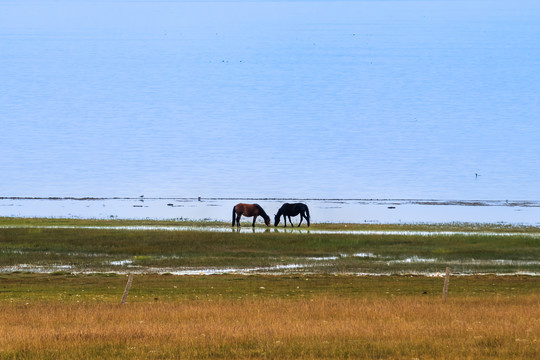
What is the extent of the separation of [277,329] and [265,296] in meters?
9.44

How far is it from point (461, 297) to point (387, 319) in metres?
7.14

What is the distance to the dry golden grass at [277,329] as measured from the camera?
65.6ft

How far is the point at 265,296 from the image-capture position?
3238 cm

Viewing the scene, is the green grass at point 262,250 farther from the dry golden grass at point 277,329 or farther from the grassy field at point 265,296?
the dry golden grass at point 277,329

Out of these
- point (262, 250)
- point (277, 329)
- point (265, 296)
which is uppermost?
point (262, 250)

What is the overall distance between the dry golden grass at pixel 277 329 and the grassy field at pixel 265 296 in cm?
5

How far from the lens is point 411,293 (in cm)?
3347

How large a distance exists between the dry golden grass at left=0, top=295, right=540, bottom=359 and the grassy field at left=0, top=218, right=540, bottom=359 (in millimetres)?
48

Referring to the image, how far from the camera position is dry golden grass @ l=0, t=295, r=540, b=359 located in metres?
20.0

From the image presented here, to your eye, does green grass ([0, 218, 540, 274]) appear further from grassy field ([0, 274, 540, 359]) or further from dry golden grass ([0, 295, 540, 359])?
dry golden grass ([0, 295, 540, 359])

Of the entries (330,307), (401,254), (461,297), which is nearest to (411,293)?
(461,297)

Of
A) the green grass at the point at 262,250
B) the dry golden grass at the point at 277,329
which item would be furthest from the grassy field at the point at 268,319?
the green grass at the point at 262,250

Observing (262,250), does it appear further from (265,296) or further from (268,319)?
(268,319)

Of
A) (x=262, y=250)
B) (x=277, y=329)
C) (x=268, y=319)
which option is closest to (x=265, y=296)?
(x=268, y=319)
